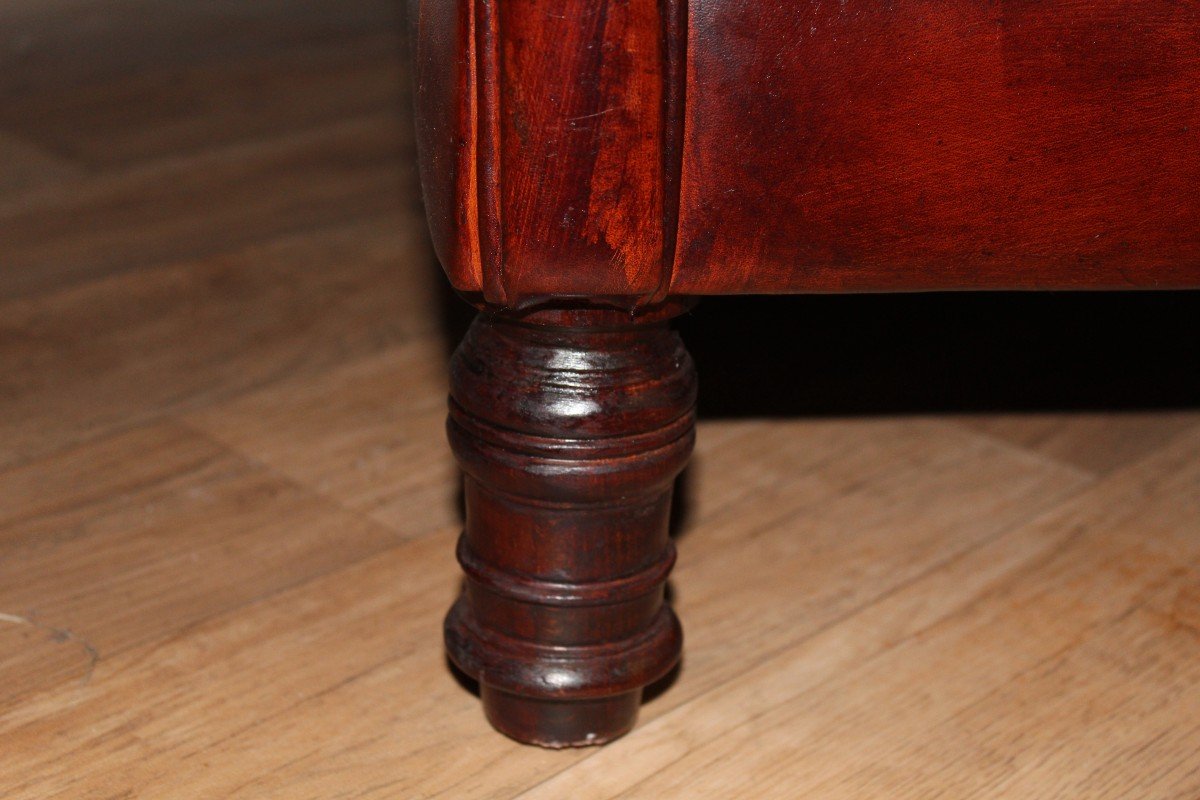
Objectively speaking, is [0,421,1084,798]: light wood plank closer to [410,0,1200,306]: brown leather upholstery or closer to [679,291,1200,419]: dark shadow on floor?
[679,291,1200,419]: dark shadow on floor

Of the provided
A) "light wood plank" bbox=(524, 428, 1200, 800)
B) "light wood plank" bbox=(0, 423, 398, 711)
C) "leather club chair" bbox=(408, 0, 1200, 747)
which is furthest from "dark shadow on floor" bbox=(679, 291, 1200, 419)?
"leather club chair" bbox=(408, 0, 1200, 747)

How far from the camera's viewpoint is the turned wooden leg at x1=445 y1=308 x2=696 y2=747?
595 millimetres

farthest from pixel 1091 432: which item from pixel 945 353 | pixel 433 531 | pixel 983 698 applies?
pixel 433 531

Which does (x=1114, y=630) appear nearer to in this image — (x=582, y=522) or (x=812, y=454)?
(x=812, y=454)

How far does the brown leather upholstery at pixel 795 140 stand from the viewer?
51cm

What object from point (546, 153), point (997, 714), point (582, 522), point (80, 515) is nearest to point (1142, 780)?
point (997, 714)

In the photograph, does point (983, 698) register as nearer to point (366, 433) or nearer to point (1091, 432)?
Answer: point (1091, 432)


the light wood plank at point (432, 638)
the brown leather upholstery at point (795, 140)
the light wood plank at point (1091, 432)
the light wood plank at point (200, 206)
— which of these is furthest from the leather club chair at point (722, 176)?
the light wood plank at point (200, 206)

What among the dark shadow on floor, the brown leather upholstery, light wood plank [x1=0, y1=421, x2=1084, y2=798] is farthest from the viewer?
the dark shadow on floor

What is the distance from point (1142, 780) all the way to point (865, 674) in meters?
0.14

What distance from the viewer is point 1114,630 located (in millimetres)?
810

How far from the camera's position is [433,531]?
886mm

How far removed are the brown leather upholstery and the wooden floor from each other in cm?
25

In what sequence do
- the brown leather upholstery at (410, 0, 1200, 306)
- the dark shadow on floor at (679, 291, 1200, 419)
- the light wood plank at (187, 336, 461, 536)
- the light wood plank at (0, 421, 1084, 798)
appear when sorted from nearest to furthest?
1. the brown leather upholstery at (410, 0, 1200, 306)
2. the light wood plank at (0, 421, 1084, 798)
3. the light wood plank at (187, 336, 461, 536)
4. the dark shadow on floor at (679, 291, 1200, 419)
